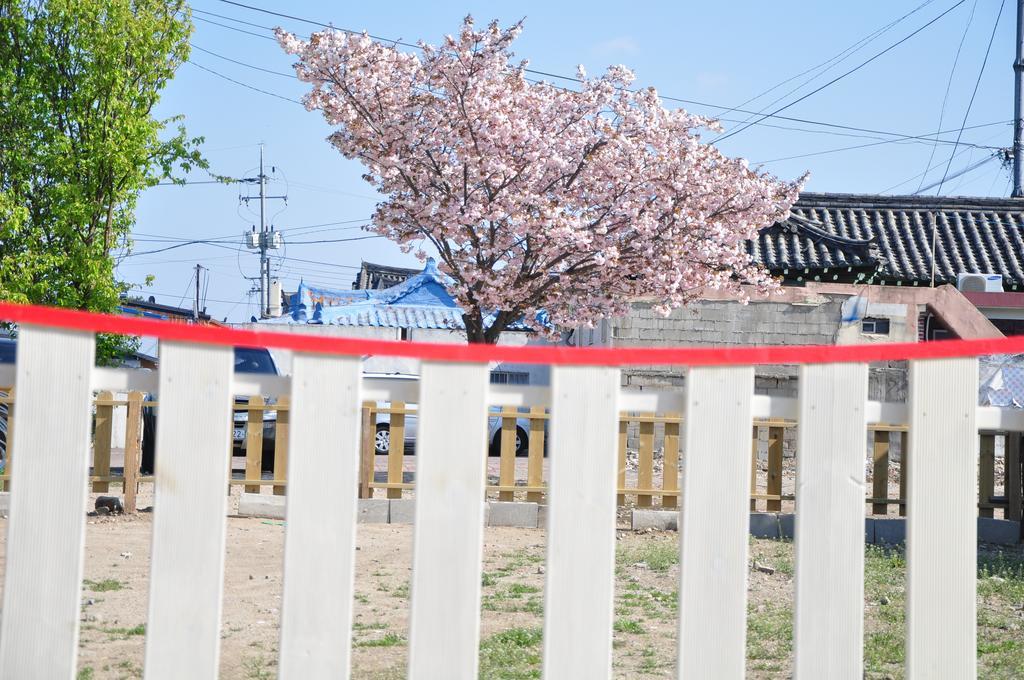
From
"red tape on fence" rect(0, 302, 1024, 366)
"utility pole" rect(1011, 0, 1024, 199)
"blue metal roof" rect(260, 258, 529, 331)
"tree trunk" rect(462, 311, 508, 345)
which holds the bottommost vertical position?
"red tape on fence" rect(0, 302, 1024, 366)

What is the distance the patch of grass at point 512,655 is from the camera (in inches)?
150

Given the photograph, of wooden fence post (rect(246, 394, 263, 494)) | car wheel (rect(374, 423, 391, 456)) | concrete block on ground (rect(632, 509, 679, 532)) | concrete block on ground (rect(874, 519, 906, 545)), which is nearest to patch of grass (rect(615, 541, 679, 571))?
concrete block on ground (rect(632, 509, 679, 532))

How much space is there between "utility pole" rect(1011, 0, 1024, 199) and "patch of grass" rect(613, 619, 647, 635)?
2130 centimetres

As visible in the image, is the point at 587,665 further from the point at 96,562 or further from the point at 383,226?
the point at 383,226

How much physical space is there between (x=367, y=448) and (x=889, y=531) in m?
4.78

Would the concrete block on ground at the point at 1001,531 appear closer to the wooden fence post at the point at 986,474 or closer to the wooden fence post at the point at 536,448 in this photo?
the wooden fence post at the point at 986,474

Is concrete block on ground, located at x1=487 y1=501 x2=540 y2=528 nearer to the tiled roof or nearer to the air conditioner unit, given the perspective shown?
the tiled roof

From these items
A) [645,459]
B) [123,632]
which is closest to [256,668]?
[123,632]

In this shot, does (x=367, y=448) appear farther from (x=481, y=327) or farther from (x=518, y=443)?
(x=518, y=443)

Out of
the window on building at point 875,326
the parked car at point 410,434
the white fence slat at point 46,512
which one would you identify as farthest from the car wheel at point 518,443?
the white fence slat at point 46,512

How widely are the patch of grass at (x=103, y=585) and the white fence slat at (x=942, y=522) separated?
4.61m

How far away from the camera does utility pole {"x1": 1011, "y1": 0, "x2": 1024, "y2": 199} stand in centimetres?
2297

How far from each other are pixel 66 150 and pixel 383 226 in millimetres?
3771

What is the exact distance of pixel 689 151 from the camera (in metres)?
11.0
